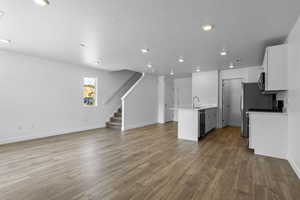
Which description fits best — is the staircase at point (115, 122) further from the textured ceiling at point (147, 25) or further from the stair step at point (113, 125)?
the textured ceiling at point (147, 25)

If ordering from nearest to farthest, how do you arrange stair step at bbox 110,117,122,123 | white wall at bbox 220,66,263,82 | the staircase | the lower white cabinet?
the lower white cabinet → white wall at bbox 220,66,263,82 → the staircase → stair step at bbox 110,117,122,123

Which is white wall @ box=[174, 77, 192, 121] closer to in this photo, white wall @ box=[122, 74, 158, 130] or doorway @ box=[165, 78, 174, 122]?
doorway @ box=[165, 78, 174, 122]

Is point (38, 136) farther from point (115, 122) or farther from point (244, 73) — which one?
point (244, 73)

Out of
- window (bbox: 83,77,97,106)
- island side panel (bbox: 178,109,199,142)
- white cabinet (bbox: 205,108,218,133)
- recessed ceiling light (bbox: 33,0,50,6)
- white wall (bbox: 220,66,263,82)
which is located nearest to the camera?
recessed ceiling light (bbox: 33,0,50,6)

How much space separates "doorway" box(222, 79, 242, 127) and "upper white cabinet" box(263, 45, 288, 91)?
13.9 feet

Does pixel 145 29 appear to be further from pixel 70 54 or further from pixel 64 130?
pixel 64 130

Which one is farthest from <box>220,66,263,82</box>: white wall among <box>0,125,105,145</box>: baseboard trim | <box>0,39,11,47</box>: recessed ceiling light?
Result: <box>0,39,11,47</box>: recessed ceiling light

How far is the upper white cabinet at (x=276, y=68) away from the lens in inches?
125

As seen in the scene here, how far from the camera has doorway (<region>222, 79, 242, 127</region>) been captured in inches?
295

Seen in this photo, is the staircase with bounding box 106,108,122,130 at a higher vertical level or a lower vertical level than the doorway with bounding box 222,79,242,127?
lower

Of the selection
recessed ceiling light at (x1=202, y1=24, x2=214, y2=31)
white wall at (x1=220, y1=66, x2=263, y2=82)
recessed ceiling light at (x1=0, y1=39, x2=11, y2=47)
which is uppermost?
recessed ceiling light at (x1=0, y1=39, x2=11, y2=47)

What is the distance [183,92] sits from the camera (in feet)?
30.9

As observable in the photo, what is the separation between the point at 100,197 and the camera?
6.45 ft

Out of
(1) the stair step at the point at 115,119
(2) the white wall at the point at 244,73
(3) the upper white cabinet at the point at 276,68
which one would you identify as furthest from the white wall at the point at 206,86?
(1) the stair step at the point at 115,119
